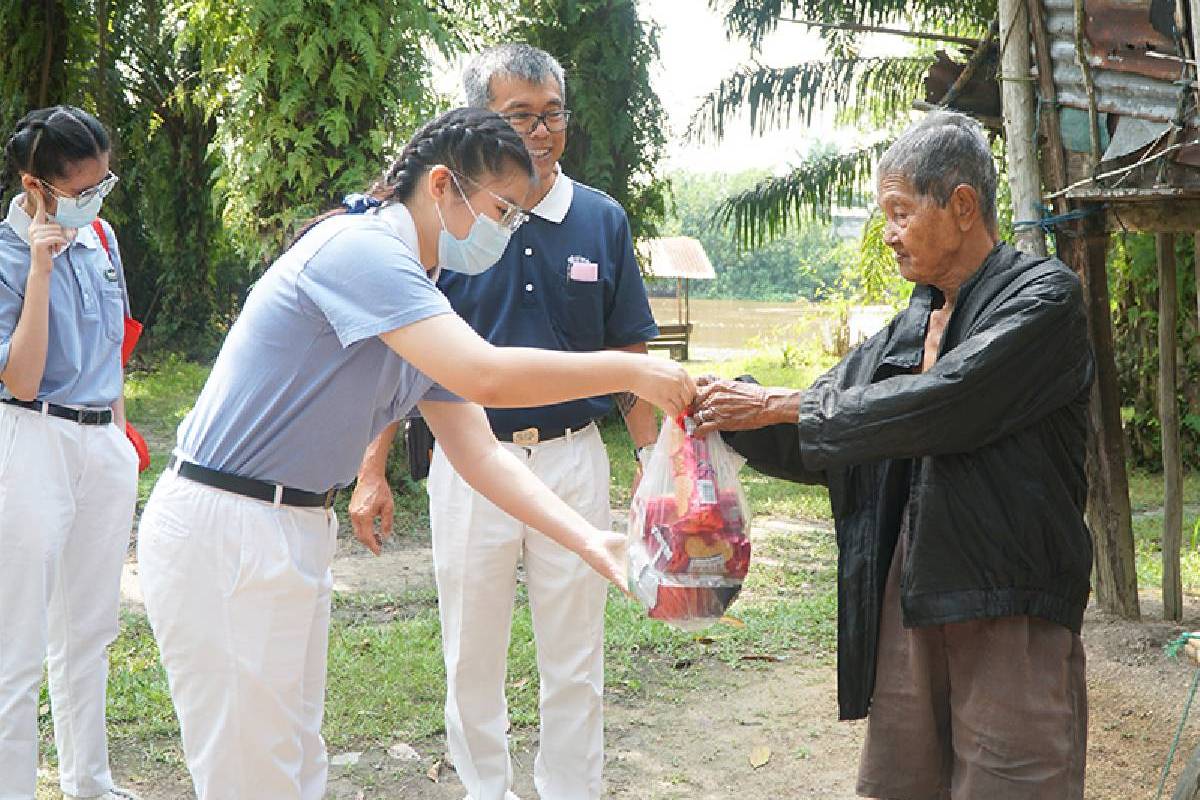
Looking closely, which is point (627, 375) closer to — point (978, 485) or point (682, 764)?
point (978, 485)

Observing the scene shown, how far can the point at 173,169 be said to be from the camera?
1723 cm

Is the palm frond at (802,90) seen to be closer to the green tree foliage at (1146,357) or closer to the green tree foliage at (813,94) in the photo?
the green tree foliage at (813,94)

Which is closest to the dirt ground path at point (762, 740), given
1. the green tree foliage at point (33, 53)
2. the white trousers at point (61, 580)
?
the white trousers at point (61, 580)

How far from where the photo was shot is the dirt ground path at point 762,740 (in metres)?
4.41

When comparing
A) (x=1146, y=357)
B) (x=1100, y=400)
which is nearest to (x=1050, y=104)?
(x=1100, y=400)

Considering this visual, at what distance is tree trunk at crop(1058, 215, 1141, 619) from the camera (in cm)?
571

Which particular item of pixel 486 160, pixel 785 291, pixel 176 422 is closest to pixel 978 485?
pixel 486 160

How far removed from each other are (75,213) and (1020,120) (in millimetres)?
3921

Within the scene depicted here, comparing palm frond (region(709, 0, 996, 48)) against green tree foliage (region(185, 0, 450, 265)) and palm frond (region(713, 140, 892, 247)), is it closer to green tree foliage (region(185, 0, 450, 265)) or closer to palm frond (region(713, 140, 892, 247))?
palm frond (region(713, 140, 892, 247))

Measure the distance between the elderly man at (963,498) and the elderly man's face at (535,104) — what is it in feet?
4.17

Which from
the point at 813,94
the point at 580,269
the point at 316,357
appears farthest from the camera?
the point at 813,94

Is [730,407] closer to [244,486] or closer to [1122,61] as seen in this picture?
[244,486]

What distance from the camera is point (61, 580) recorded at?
12.9 ft

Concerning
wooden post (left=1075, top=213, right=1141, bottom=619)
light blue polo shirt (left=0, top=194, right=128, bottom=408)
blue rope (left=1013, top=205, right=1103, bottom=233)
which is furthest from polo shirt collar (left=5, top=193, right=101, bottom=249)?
wooden post (left=1075, top=213, right=1141, bottom=619)
